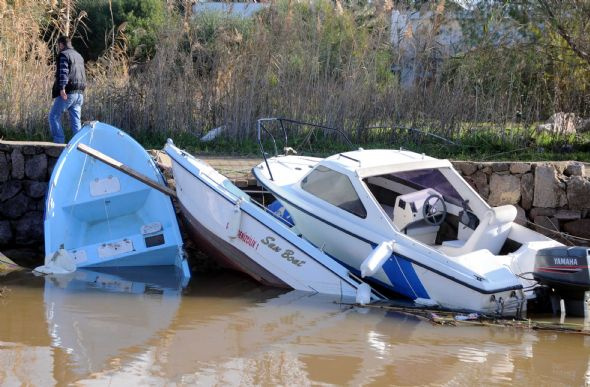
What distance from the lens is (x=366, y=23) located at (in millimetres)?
15305

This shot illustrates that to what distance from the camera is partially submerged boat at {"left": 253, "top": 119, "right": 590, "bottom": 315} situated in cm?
882

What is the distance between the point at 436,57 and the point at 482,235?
591 cm

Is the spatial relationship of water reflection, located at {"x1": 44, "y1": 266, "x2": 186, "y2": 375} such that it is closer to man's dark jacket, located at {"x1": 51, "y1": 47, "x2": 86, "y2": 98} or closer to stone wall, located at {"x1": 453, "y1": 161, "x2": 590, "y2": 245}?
man's dark jacket, located at {"x1": 51, "y1": 47, "x2": 86, "y2": 98}

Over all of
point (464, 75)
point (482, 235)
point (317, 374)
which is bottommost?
point (317, 374)

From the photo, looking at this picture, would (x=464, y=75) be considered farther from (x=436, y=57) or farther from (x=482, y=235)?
(x=482, y=235)

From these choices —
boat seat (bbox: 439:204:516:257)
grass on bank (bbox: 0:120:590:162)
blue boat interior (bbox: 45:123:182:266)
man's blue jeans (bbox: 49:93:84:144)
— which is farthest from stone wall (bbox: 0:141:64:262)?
boat seat (bbox: 439:204:516:257)

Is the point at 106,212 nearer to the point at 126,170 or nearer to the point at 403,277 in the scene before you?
the point at 126,170

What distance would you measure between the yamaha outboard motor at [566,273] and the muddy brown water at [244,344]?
1.82 ft

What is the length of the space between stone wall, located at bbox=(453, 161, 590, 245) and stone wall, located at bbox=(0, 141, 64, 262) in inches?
212

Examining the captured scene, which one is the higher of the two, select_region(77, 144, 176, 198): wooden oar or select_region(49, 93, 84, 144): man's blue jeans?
select_region(49, 93, 84, 144): man's blue jeans

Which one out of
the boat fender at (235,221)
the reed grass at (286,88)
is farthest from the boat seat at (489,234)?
the reed grass at (286,88)

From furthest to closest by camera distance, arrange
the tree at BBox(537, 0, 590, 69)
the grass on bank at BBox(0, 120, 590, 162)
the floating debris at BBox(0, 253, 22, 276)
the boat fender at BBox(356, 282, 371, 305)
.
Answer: the tree at BBox(537, 0, 590, 69), the grass on bank at BBox(0, 120, 590, 162), the floating debris at BBox(0, 253, 22, 276), the boat fender at BBox(356, 282, 371, 305)

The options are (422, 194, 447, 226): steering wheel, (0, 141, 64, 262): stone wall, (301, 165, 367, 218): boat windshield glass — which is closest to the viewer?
(301, 165, 367, 218): boat windshield glass

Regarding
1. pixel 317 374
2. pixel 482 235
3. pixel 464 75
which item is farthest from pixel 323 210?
pixel 464 75
